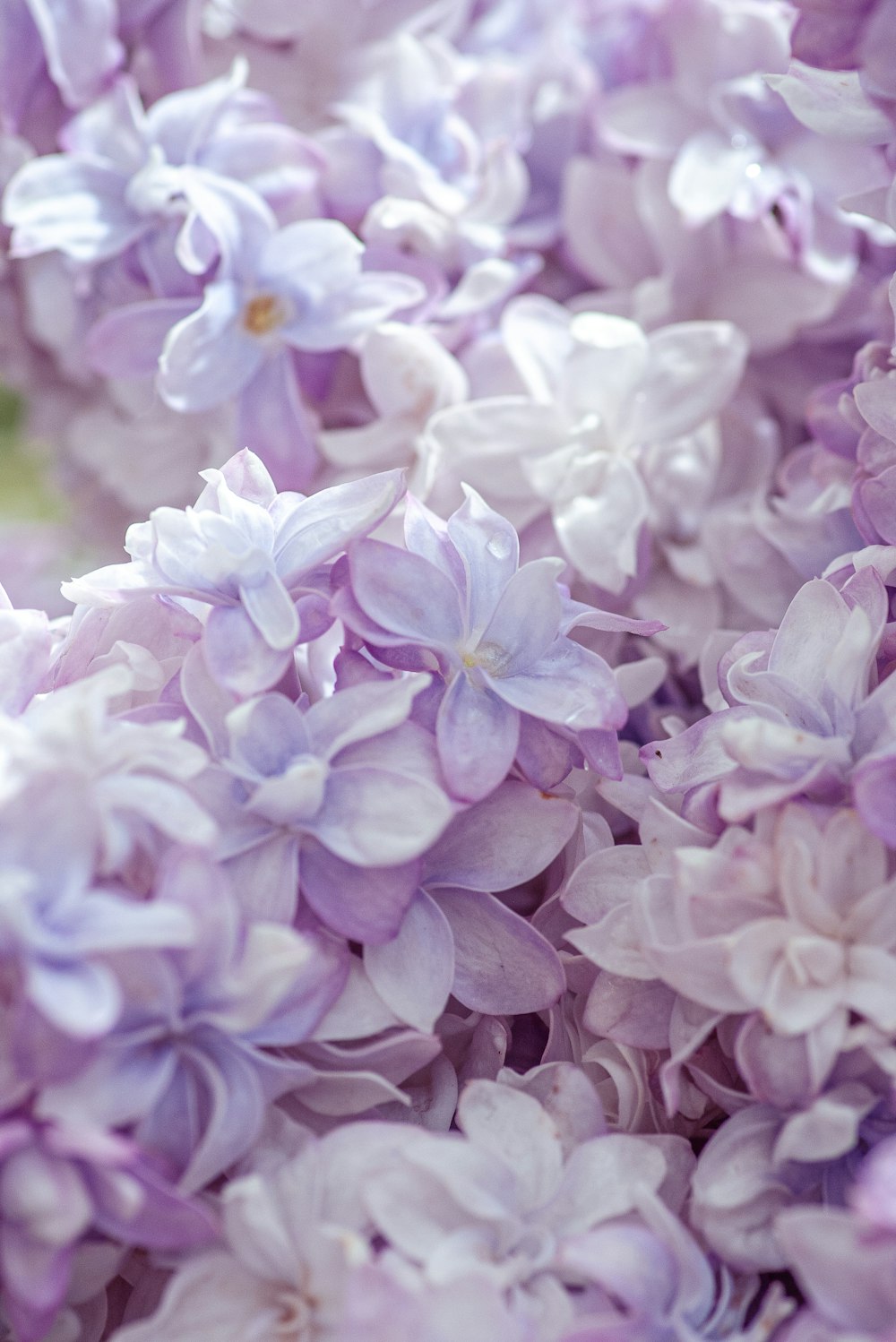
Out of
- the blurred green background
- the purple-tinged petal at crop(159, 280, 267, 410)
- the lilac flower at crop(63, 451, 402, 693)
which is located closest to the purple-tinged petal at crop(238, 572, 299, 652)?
the lilac flower at crop(63, 451, 402, 693)

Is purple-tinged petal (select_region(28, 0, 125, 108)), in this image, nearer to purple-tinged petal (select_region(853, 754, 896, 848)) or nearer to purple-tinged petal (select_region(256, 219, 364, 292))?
purple-tinged petal (select_region(256, 219, 364, 292))

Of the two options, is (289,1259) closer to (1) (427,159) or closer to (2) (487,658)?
(2) (487,658)

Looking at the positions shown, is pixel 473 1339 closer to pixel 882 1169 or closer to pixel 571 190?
pixel 882 1169

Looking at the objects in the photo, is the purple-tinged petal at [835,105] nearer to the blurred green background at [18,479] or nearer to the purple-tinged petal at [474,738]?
the purple-tinged petal at [474,738]

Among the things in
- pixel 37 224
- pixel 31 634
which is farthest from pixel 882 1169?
pixel 37 224

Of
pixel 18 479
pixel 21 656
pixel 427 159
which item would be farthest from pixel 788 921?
pixel 18 479

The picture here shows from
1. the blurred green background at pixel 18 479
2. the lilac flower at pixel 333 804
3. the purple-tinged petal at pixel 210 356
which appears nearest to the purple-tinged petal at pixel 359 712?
the lilac flower at pixel 333 804
